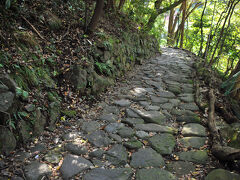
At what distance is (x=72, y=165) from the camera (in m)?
2.38

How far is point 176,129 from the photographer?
356 cm

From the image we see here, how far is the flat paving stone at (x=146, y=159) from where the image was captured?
256 cm

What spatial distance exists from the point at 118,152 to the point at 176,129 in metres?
1.38

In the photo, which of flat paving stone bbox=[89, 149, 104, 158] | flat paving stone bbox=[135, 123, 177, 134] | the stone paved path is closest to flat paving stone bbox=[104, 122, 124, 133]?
the stone paved path

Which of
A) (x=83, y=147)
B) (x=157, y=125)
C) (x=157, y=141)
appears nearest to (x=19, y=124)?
(x=83, y=147)

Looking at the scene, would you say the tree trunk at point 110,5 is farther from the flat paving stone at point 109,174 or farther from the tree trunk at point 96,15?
the flat paving stone at point 109,174

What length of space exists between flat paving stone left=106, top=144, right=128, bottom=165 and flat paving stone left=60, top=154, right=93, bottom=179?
0.31 meters

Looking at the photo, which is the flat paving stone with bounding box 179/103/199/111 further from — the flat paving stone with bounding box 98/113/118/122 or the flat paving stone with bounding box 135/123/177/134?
the flat paving stone with bounding box 98/113/118/122

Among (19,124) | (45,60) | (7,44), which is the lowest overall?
(19,124)

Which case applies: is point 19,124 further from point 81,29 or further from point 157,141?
point 81,29

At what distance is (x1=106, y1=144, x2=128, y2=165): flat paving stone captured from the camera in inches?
102

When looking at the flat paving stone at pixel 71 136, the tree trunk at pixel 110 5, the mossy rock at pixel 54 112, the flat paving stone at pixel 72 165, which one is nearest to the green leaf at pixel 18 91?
the mossy rock at pixel 54 112

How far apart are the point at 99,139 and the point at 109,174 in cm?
78

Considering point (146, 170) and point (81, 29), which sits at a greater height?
point (81, 29)
